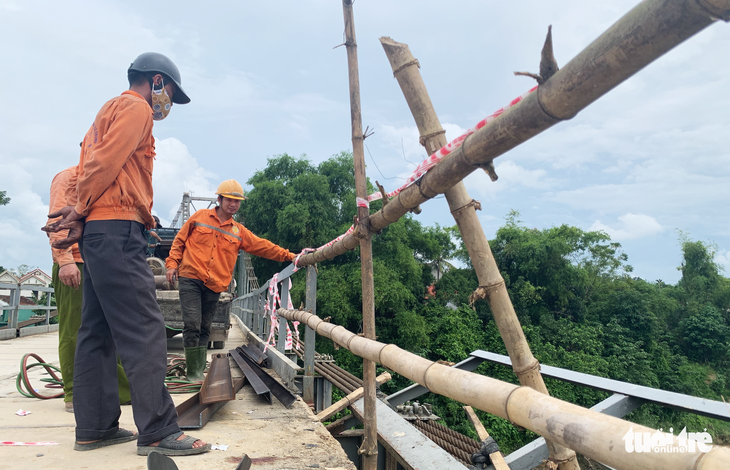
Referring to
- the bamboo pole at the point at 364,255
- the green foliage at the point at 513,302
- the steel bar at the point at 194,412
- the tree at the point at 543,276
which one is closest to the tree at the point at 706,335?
the green foliage at the point at 513,302

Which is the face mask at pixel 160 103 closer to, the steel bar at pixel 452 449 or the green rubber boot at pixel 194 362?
the green rubber boot at pixel 194 362

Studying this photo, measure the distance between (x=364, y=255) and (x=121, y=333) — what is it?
1.23m

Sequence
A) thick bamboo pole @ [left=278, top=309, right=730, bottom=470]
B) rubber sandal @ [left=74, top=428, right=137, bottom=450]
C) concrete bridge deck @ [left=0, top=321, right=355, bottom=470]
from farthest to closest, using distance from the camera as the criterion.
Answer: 1. rubber sandal @ [left=74, top=428, right=137, bottom=450]
2. concrete bridge deck @ [left=0, top=321, right=355, bottom=470]
3. thick bamboo pole @ [left=278, top=309, right=730, bottom=470]

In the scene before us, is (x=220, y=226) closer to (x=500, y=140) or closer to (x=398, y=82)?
(x=398, y=82)

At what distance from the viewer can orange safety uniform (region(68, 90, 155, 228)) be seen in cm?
190

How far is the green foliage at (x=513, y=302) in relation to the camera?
2062 centimetres

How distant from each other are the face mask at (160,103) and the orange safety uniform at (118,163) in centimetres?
19

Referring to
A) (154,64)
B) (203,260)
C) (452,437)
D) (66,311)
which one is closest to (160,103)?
(154,64)

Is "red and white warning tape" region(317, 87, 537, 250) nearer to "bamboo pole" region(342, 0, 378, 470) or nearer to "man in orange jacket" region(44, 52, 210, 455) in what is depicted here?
"bamboo pole" region(342, 0, 378, 470)

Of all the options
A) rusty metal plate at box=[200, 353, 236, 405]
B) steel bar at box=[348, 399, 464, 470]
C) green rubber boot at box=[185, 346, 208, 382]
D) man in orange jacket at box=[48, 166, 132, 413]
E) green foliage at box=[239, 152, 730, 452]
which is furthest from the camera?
green foliage at box=[239, 152, 730, 452]

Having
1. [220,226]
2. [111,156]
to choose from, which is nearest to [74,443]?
[111,156]

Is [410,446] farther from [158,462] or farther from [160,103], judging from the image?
[160,103]

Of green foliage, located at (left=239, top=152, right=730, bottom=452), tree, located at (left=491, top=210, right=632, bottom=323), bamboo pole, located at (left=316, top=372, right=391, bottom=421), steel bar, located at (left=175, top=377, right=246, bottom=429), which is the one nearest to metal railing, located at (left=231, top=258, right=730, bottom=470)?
bamboo pole, located at (left=316, top=372, right=391, bottom=421)

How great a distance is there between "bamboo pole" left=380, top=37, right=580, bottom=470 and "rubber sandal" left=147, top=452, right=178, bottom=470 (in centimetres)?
121
